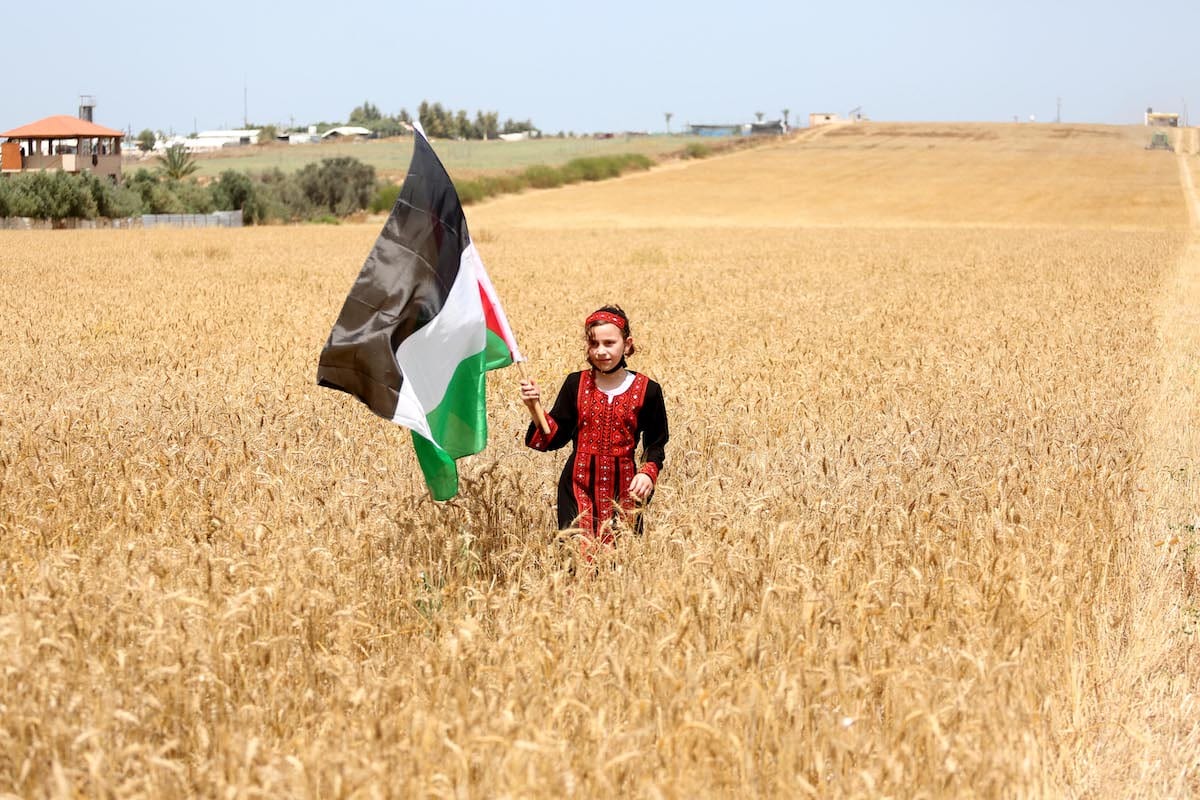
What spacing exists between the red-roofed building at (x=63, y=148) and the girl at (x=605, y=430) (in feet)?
225

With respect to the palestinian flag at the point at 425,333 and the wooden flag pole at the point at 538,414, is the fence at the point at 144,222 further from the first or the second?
the wooden flag pole at the point at 538,414

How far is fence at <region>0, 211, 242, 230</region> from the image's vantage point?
50656mm

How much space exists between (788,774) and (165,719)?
1.57m

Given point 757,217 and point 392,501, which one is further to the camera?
point 757,217

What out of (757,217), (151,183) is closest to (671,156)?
(757,217)

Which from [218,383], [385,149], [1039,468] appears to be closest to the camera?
[1039,468]

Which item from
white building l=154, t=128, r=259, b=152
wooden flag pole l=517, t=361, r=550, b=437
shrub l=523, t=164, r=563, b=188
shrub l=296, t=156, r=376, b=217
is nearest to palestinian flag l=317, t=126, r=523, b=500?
wooden flag pole l=517, t=361, r=550, b=437

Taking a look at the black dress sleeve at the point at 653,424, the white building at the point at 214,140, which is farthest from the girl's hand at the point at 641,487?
the white building at the point at 214,140

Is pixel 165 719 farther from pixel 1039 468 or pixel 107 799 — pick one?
pixel 1039 468

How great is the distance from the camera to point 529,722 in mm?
3055

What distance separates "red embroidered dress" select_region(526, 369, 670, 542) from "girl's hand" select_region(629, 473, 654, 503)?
7cm

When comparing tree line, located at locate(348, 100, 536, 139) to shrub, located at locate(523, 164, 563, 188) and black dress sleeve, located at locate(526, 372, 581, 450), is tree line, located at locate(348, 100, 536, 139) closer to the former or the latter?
shrub, located at locate(523, 164, 563, 188)

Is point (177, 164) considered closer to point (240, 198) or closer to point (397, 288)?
point (240, 198)

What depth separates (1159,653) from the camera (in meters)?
4.41
